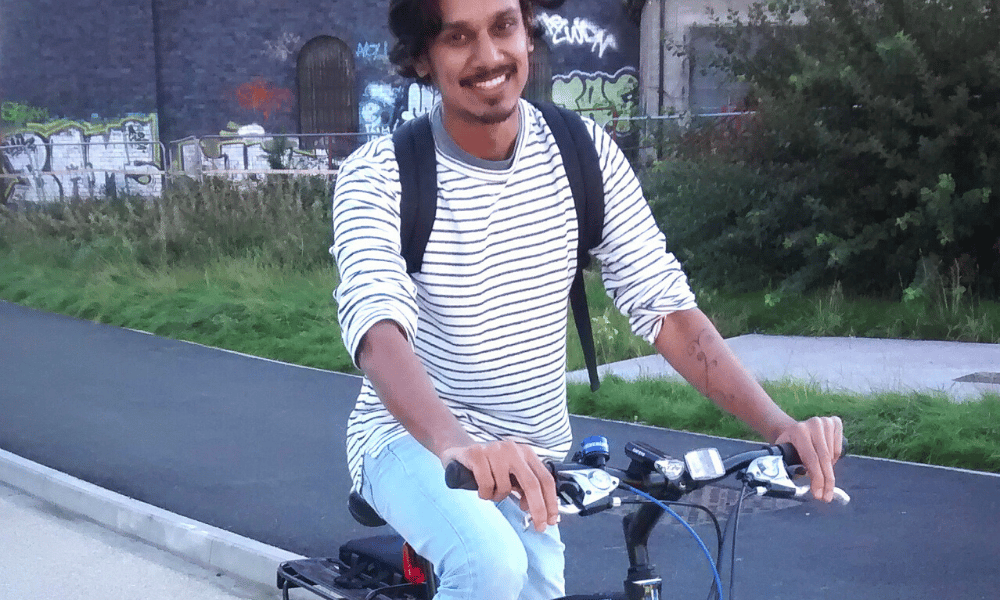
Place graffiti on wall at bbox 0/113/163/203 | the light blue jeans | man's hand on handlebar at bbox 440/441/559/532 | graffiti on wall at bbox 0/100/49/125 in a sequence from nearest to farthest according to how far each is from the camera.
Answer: man's hand on handlebar at bbox 440/441/559/532 < the light blue jeans < graffiti on wall at bbox 0/113/163/203 < graffiti on wall at bbox 0/100/49/125

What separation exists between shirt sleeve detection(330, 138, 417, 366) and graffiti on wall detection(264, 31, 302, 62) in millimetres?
25040

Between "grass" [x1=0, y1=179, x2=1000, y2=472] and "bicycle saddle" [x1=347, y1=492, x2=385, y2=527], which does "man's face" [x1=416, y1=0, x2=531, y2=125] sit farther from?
"grass" [x1=0, y1=179, x2=1000, y2=472]

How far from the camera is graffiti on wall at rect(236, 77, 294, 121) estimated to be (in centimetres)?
2675

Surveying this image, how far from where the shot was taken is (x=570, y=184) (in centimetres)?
267

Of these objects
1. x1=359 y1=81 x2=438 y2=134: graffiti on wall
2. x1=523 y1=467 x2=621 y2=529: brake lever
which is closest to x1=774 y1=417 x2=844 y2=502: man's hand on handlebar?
x1=523 y1=467 x2=621 y2=529: brake lever

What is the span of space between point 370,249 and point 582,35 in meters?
22.8

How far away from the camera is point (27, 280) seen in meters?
15.1

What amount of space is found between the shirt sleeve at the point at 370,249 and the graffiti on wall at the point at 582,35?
22440mm

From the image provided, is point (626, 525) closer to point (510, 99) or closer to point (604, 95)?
point (510, 99)

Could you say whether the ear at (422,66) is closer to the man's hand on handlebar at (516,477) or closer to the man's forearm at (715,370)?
the man's forearm at (715,370)

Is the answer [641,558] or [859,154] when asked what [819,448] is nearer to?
[641,558]

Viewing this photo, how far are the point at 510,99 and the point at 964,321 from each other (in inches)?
328

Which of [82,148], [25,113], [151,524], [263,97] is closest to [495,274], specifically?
[151,524]

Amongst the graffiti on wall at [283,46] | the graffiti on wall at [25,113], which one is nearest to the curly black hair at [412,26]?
the graffiti on wall at [283,46]
